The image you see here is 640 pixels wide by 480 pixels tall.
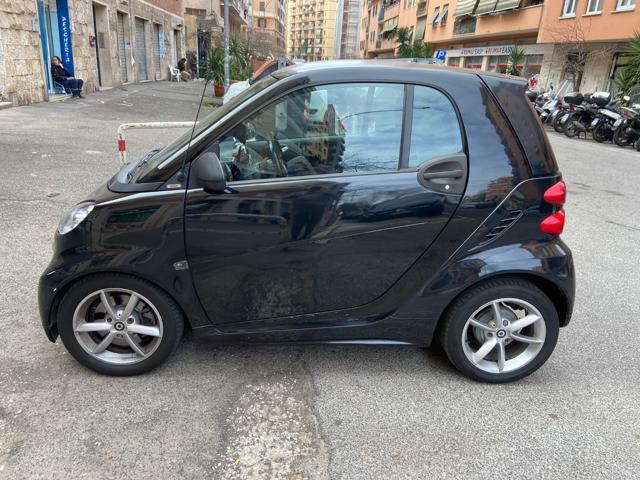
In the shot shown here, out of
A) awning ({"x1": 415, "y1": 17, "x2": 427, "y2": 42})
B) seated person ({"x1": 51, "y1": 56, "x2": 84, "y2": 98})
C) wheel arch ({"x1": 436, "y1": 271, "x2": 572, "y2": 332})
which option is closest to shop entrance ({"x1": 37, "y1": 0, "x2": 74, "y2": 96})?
seated person ({"x1": 51, "y1": 56, "x2": 84, "y2": 98})

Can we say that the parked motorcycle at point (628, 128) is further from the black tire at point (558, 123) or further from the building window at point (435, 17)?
the building window at point (435, 17)

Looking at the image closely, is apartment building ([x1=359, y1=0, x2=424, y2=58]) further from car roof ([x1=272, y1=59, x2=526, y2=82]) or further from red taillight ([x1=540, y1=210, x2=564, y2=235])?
red taillight ([x1=540, y1=210, x2=564, y2=235])

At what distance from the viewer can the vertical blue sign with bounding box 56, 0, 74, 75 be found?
637 inches

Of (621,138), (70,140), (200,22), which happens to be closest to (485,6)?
(621,138)

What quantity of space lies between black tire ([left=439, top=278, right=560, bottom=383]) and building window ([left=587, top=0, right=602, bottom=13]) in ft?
78.1

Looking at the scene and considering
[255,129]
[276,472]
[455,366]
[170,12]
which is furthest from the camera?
[170,12]

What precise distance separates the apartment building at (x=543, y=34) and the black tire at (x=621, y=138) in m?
8.28

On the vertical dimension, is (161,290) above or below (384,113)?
below

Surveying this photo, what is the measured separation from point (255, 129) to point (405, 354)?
167cm

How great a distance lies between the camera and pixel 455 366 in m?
2.87

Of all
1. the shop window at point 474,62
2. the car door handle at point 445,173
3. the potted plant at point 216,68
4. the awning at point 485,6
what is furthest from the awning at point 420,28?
the car door handle at point 445,173

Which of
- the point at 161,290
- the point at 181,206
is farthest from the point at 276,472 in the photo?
the point at 181,206

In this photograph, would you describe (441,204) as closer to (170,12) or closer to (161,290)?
(161,290)

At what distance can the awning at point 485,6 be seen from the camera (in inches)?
1171
